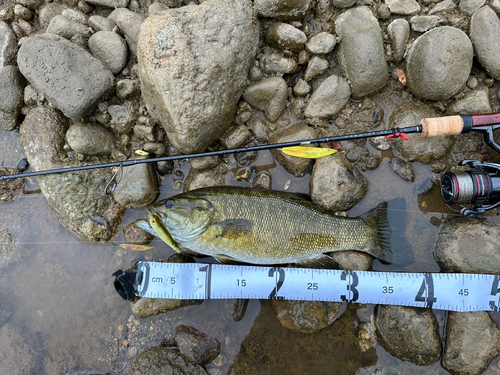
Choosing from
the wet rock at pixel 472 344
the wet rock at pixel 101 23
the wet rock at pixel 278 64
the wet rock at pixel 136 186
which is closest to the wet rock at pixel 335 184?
the wet rock at pixel 278 64

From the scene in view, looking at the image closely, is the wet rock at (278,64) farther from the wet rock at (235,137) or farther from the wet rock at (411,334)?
the wet rock at (411,334)

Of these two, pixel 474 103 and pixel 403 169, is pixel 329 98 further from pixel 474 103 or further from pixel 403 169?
pixel 474 103

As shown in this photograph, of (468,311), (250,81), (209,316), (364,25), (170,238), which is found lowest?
(209,316)

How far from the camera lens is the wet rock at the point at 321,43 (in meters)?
3.66

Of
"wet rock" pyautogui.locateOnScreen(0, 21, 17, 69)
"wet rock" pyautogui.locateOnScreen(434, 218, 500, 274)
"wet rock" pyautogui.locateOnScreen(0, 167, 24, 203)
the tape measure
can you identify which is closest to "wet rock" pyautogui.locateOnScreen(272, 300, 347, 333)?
the tape measure

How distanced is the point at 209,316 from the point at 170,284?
0.72m

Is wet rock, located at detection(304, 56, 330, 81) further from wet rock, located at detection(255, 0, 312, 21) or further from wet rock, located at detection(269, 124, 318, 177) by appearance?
wet rock, located at detection(269, 124, 318, 177)

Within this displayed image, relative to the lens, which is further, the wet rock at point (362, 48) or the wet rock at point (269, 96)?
the wet rock at point (269, 96)

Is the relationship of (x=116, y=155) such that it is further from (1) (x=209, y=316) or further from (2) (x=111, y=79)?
(1) (x=209, y=316)

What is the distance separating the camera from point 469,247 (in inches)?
135

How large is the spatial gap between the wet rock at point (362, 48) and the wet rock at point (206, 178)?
6.76ft

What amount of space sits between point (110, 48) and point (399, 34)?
3721 millimetres

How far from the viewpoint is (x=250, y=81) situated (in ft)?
12.6

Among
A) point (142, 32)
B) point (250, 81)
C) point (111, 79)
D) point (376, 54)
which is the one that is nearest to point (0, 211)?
point (111, 79)
